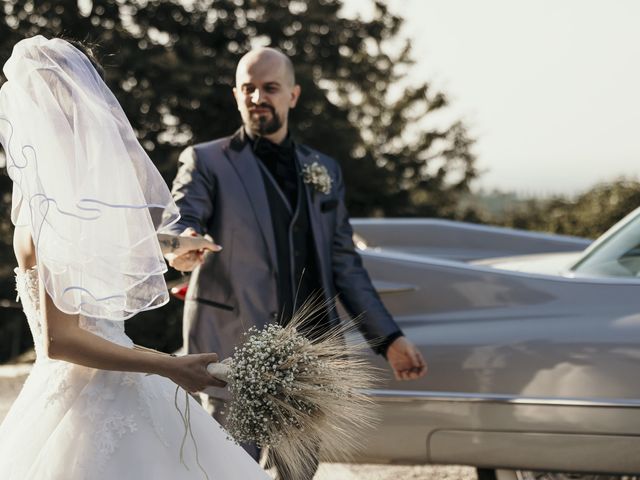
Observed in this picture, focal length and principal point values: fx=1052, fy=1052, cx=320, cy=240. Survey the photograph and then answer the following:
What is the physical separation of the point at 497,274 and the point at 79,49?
2.07m

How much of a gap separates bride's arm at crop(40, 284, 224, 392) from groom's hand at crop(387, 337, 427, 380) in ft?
5.35

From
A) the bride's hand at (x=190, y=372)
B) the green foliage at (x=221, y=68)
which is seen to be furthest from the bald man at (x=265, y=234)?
the green foliage at (x=221, y=68)

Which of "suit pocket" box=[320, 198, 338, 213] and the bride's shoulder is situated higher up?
the bride's shoulder

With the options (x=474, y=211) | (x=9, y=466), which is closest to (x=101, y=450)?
(x=9, y=466)

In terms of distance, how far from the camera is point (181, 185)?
392cm

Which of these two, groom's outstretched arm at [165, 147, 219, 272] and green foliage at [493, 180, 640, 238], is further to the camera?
green foliage at [493, 180, 640, 238]

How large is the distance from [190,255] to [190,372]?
106 cm

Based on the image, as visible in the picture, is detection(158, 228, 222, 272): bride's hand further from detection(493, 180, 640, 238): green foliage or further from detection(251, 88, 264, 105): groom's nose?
detection(493, 180, 640, 238): green foliage

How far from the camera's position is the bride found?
240cm

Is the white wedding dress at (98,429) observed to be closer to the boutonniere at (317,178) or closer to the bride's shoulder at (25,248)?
the bride's shoulder at (25,248)

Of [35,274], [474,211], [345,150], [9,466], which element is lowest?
[474,211]

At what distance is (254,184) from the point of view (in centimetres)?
399

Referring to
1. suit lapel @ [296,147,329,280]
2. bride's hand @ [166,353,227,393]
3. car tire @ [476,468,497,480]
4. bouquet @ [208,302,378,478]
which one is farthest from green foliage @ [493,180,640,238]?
bride's hand @ [166,353,227,393]

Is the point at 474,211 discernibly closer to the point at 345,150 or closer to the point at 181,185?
the point at 345,150
